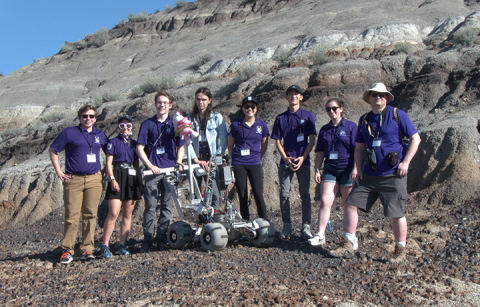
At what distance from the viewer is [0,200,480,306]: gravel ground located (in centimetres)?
384

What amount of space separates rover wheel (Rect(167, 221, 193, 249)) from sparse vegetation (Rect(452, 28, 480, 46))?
11.5m

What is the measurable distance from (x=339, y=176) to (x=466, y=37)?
10.1 metres

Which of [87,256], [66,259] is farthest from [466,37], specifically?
[66,259]

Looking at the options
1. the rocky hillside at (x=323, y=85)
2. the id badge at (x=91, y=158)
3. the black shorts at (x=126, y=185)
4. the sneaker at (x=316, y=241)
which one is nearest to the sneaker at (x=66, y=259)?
the black shorts at (x=126, y=185)

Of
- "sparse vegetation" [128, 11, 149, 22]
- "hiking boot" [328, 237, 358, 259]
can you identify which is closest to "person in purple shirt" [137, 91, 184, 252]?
"hiking boot" [328, 237, 358, 259]

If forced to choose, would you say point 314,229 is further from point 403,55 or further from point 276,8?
point 276,8

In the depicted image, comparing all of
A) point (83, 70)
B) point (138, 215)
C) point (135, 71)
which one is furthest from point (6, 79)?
point (138, 215)

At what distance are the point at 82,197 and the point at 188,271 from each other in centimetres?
217

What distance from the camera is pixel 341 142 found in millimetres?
5594

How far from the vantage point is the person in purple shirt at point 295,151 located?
5.93 meters

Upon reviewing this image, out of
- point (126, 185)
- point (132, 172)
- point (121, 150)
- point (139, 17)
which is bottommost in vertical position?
point (126, 185)

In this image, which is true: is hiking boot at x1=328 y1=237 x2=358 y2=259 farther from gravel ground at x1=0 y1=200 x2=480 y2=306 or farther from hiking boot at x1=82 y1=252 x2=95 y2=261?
hiking boot at x1=82 y1=252 x2=95 y2=261

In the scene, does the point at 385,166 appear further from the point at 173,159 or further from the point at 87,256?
the point at 87,256

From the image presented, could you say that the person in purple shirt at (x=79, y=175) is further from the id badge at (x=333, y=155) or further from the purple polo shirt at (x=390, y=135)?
the purple polo shirt at (x=390, y=135)
